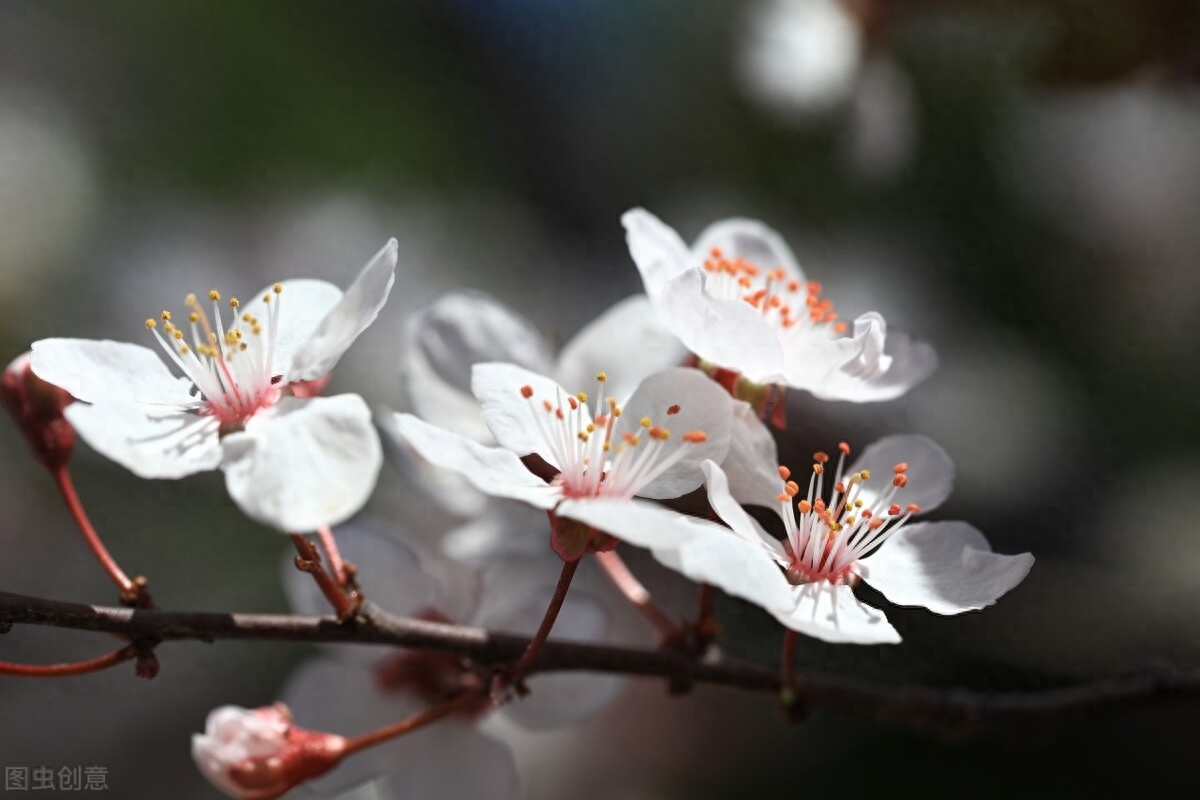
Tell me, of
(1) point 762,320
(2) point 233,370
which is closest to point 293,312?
(2) point 233,370

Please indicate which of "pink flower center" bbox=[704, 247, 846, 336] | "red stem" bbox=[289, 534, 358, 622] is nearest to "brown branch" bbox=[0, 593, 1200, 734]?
"red stem" bbox=[289, 534, 358, 622]

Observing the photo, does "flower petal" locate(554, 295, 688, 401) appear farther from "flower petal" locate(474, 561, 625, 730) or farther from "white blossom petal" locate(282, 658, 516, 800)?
"white blossom petal" locate(282, 658, 516, 800)

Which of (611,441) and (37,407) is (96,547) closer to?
(37,407)

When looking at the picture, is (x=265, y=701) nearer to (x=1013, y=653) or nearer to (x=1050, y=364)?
(x=1013, y=653)

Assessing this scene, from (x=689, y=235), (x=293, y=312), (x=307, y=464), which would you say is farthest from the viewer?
(x=689, y=235)

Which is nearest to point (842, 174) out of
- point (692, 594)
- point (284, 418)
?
point (692, 594)

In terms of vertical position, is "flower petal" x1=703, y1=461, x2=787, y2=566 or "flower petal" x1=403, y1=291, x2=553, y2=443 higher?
"flower petal" x1=403, y1=291, x2=553, y2=443
